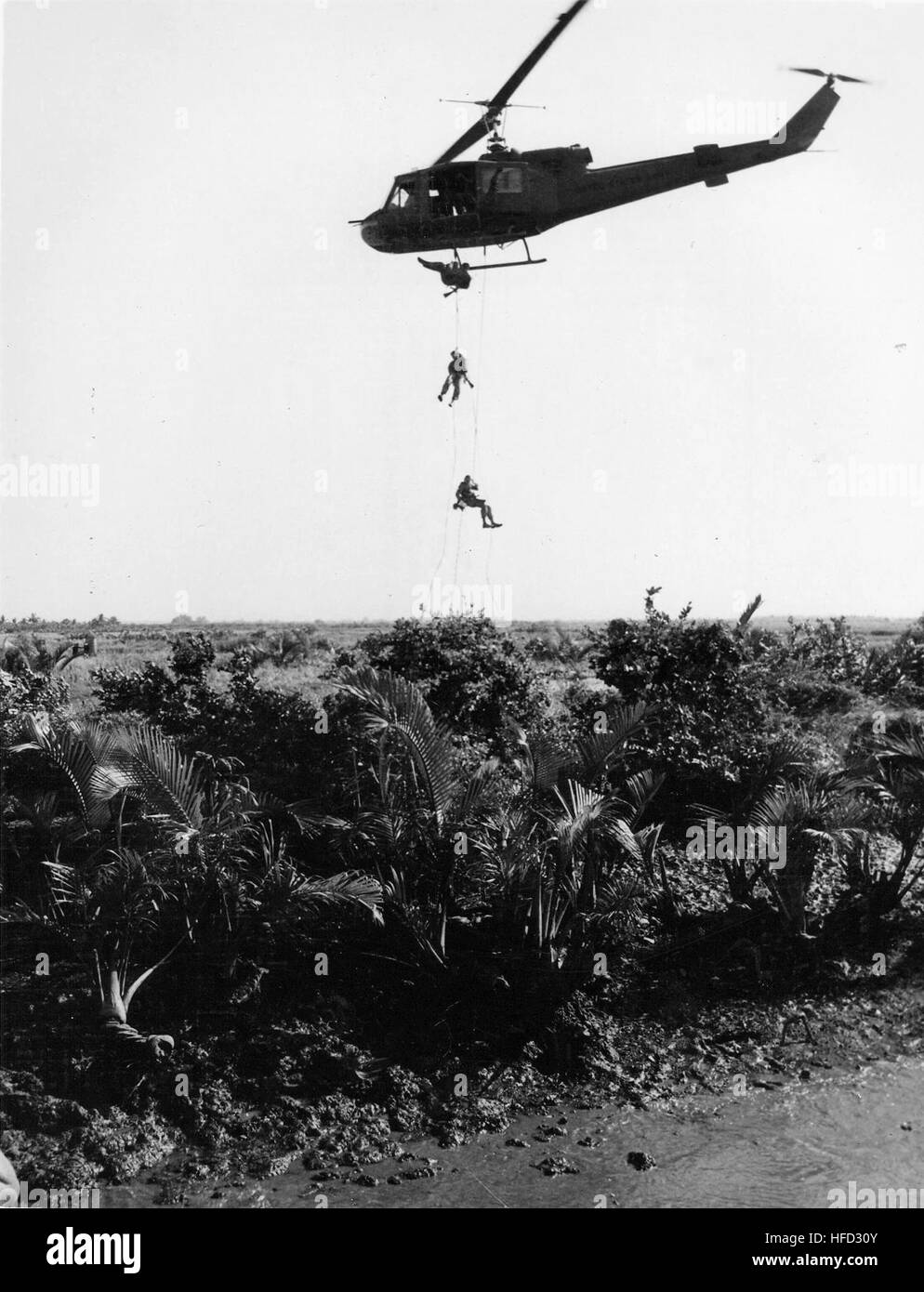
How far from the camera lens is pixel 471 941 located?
1001 cm

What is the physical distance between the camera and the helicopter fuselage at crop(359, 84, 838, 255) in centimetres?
1409

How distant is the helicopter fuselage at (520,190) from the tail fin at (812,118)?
0.37 meters

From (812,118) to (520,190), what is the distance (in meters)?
4.78

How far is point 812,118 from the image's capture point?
51.3 ft

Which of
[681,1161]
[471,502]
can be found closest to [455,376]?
[471,502]

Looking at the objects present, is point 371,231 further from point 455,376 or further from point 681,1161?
point 681,1161

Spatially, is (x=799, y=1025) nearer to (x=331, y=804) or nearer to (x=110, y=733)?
(x=331, y=804)

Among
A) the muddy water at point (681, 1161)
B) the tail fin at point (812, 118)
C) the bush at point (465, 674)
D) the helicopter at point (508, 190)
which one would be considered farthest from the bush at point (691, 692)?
the tail fin at point (812, 118)

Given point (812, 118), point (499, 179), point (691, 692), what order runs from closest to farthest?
point (691, 692)
point (499, 179)
point (812, 118)

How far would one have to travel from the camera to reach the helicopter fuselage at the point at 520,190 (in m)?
14.1

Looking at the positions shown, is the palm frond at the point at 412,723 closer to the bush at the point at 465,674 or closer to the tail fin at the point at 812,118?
the bush at the point at 465,674
